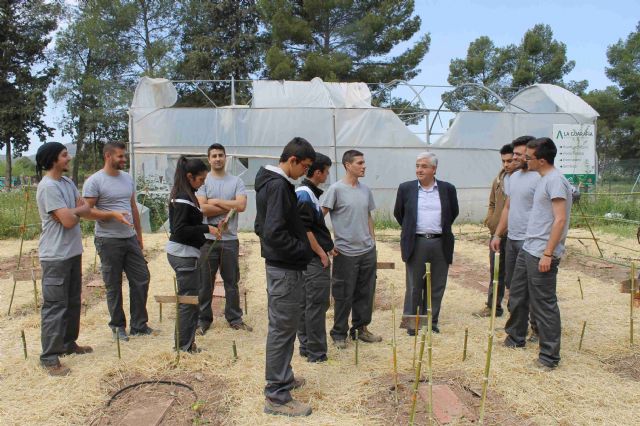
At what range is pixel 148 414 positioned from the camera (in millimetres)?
3014

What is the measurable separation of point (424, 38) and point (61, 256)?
22.5m

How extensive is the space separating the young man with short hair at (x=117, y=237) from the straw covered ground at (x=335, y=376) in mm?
235

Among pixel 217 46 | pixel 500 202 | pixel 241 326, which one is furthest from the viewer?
pixel 217 46

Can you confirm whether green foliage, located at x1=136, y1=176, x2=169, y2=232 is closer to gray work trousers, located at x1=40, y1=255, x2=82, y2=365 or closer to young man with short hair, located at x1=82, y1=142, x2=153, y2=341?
young man with short hair, located at x1=82, y1=142, x2=153, y2=341

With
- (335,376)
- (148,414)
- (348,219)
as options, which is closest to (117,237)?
(148,414)

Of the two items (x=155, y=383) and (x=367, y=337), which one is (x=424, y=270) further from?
(x=155, y=383)

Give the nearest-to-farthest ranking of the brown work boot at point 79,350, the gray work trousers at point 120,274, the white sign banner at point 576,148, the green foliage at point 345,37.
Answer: the brown work boot at point 79,350
the gray work trousers at point 120,274
the white sign banner at point 576,148
the green foliage at point 345,37

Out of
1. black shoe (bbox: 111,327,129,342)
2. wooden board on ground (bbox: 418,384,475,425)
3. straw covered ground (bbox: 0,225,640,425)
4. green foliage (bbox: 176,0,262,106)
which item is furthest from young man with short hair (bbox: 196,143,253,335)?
green foliage (bbox: 176,0,262,106)

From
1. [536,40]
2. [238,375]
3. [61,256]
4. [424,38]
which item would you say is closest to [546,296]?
[238,375]

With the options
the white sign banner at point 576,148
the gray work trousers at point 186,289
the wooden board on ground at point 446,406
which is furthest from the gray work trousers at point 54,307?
the white sign banner at point 576,148

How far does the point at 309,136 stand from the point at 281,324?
9.58 m

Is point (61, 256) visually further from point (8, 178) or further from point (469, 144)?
point (8, 178)

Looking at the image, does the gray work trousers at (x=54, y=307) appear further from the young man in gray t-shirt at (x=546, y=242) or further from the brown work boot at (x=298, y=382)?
the young man in gray t-shirt at (x=546, y=242)

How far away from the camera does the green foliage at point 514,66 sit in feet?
93.6
